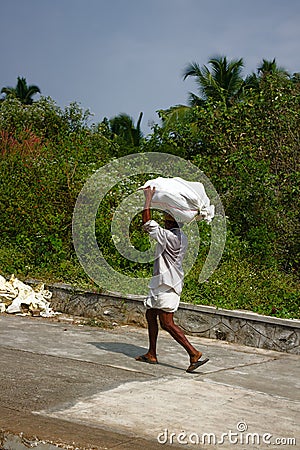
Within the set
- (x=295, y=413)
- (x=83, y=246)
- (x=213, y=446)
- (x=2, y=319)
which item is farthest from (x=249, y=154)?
(x=213, y=446)

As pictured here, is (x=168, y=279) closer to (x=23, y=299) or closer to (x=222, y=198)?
(x=23, y=299)

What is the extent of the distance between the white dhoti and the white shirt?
41 millimetres

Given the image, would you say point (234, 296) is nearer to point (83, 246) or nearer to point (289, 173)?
point (83, 246)

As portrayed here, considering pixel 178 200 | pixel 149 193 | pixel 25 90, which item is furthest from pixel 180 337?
pixel 25 90

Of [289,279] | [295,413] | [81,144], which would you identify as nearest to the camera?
[295,413]

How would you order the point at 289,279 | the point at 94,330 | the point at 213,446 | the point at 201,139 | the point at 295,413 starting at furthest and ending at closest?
the point at 201,139, the point at 289,279, the point at 94,330, the point at 295,413, the point at 213,446

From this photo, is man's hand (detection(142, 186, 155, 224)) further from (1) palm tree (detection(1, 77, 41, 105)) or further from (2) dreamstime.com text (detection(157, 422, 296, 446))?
(1) palm tree (detection(1, 77, 41, 105))

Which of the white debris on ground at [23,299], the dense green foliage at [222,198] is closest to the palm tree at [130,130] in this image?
the dense green foliage at [222,198]

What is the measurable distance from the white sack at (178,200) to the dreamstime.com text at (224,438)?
2611mm

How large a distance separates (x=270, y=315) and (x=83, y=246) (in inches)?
132

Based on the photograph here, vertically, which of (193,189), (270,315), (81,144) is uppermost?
(81,144)

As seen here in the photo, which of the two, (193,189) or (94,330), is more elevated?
(193,189)

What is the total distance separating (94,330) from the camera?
31.6 feet

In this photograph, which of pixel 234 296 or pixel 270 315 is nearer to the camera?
pixel 270 315
